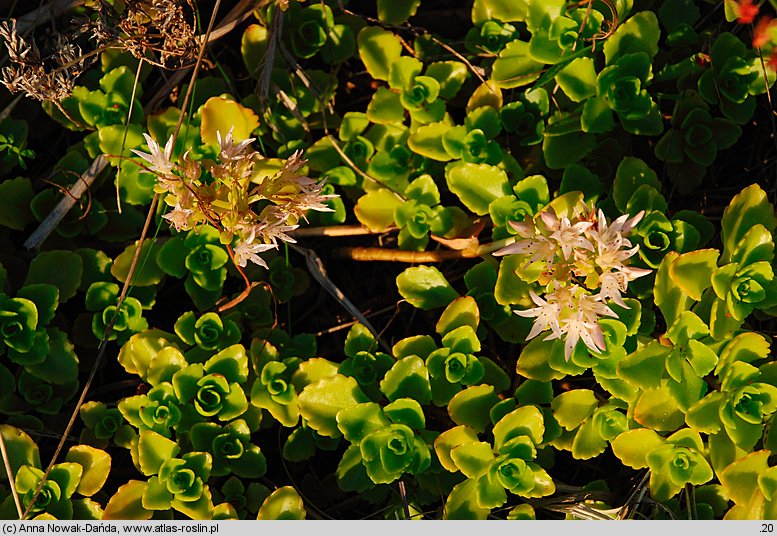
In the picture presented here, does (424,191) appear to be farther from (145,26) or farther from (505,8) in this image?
(145,26)

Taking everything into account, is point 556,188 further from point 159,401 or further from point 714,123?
point 159,401

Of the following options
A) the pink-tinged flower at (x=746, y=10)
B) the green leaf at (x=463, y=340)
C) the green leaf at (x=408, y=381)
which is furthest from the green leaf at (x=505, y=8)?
the green leaf at (x=408, y=381)

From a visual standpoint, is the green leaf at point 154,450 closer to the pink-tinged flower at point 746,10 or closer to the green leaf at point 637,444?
the green leaf at point 637,444

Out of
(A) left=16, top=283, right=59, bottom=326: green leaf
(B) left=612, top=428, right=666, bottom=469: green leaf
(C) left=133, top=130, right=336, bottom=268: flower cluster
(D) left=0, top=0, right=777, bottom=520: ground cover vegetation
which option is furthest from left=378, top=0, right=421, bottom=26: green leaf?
(B) left=612, top=428, right=666, bottom=469: green leaf

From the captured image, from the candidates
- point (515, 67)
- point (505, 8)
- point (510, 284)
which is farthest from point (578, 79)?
point (510, 284)

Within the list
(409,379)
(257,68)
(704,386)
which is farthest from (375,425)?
(257,68)

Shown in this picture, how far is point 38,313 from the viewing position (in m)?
2.36

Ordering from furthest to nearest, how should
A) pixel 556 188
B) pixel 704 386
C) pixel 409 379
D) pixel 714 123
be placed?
pixel 556 188 < pixel 714 123 < pixel 409 379 < pixel 704 386

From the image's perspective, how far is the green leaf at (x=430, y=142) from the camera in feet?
8.25

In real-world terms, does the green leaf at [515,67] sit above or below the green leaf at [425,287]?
above

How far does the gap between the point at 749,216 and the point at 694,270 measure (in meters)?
0.25

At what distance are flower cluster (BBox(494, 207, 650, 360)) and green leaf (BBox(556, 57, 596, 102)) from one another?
62cm

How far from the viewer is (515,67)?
2.52 metres
